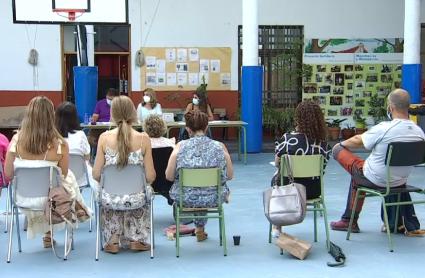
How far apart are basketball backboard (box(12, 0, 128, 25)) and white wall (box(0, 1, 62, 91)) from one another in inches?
115

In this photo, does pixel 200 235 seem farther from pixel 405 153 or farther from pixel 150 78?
pixel 150 78

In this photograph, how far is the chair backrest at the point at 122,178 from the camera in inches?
183

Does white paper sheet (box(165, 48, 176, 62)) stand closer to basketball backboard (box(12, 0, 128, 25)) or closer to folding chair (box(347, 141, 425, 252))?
basketball backboard (box(12, 0, 128, 25))

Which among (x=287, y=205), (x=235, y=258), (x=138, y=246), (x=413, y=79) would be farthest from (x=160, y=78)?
(x=287, y=205)

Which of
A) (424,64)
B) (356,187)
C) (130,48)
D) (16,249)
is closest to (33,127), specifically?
(16,249)

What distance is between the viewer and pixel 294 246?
4.68m

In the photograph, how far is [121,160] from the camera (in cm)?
462

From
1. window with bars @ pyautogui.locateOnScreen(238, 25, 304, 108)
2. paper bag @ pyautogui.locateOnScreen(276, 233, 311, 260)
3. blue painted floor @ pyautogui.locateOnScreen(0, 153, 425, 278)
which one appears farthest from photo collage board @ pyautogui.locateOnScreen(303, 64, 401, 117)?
paper bag @ pyautogui.locateOnScreen(276, 233, 311, 260)

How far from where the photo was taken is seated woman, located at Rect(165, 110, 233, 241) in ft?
15.6

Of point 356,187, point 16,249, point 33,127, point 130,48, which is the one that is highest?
point 130,48

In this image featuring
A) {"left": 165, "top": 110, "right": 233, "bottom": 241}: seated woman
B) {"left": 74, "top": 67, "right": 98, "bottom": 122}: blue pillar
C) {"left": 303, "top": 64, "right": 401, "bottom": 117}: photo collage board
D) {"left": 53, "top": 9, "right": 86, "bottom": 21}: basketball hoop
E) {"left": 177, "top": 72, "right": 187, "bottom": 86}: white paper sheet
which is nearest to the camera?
{"left": 165, "top": 110, "right": 233, "bottom": 241}: seated woman

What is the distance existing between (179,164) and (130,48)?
8.42m

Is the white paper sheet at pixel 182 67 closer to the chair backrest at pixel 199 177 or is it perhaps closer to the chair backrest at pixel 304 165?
the chair backrest at pixel 304 165

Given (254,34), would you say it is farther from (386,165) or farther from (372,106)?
(386,165)
